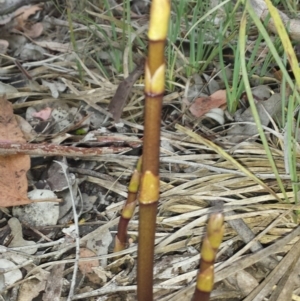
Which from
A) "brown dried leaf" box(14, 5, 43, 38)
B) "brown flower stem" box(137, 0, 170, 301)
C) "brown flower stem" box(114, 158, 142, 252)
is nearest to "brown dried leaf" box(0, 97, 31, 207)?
"brown flower stem" box(114, 158, 142, 252)

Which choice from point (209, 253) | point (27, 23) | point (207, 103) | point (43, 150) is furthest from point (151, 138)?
point (27, 23)

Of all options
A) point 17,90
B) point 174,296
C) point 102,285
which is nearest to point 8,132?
point 17,90

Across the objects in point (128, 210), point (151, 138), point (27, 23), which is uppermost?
point (27, 23)

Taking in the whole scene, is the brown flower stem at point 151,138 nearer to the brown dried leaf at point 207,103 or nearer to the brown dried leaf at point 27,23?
the brown dried leaf at point 207,103

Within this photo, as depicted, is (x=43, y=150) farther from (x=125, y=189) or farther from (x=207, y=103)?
(x=207, y=103)

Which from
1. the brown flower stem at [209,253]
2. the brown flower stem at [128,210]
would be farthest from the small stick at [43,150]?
the brown flower stem at [209,253]

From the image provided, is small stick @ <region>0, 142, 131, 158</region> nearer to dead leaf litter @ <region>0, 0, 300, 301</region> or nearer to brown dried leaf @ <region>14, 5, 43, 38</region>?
dead leaf litter @ <region>0, 0, 300, 301</region>
